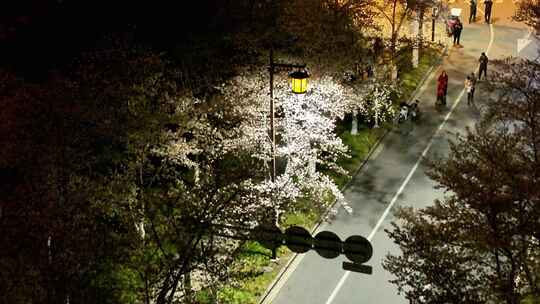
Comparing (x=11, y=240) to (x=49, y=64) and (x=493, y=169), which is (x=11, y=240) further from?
(x=49, y=64)

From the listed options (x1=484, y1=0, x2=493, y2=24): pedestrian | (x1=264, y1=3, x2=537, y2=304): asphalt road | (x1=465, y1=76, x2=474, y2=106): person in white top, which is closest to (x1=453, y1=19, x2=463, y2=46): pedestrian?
(x1=264, y1=3, x2=537, y2=304): asphalt road

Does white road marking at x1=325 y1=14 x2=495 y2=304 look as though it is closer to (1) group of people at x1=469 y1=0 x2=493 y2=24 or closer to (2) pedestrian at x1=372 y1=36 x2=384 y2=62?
(2) pedestrian at x1=372 y1=36 x2=384 y2=62

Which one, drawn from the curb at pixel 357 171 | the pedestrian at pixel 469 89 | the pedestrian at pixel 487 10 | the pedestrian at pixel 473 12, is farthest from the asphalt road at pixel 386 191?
the pedestrian at pixel 473 12

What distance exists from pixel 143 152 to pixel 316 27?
838 centimetres

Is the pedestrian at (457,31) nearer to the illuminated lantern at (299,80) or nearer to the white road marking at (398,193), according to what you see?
the white road marking at (398,193)

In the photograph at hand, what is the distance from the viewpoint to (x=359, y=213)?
2302 centimetres

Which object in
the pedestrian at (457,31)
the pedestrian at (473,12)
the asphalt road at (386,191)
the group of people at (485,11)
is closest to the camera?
the asphalt road at (386,191)

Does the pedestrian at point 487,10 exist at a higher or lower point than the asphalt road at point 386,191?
higher

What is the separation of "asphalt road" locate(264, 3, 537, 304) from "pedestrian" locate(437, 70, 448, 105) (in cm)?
54

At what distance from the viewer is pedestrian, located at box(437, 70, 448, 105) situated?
Result: 29.2 m

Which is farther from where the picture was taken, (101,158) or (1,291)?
(101,158)

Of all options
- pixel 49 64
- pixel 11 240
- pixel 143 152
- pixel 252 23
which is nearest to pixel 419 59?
pixel 252 23

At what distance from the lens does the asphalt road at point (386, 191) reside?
766 inches

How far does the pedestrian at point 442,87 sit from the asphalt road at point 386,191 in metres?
0.54
